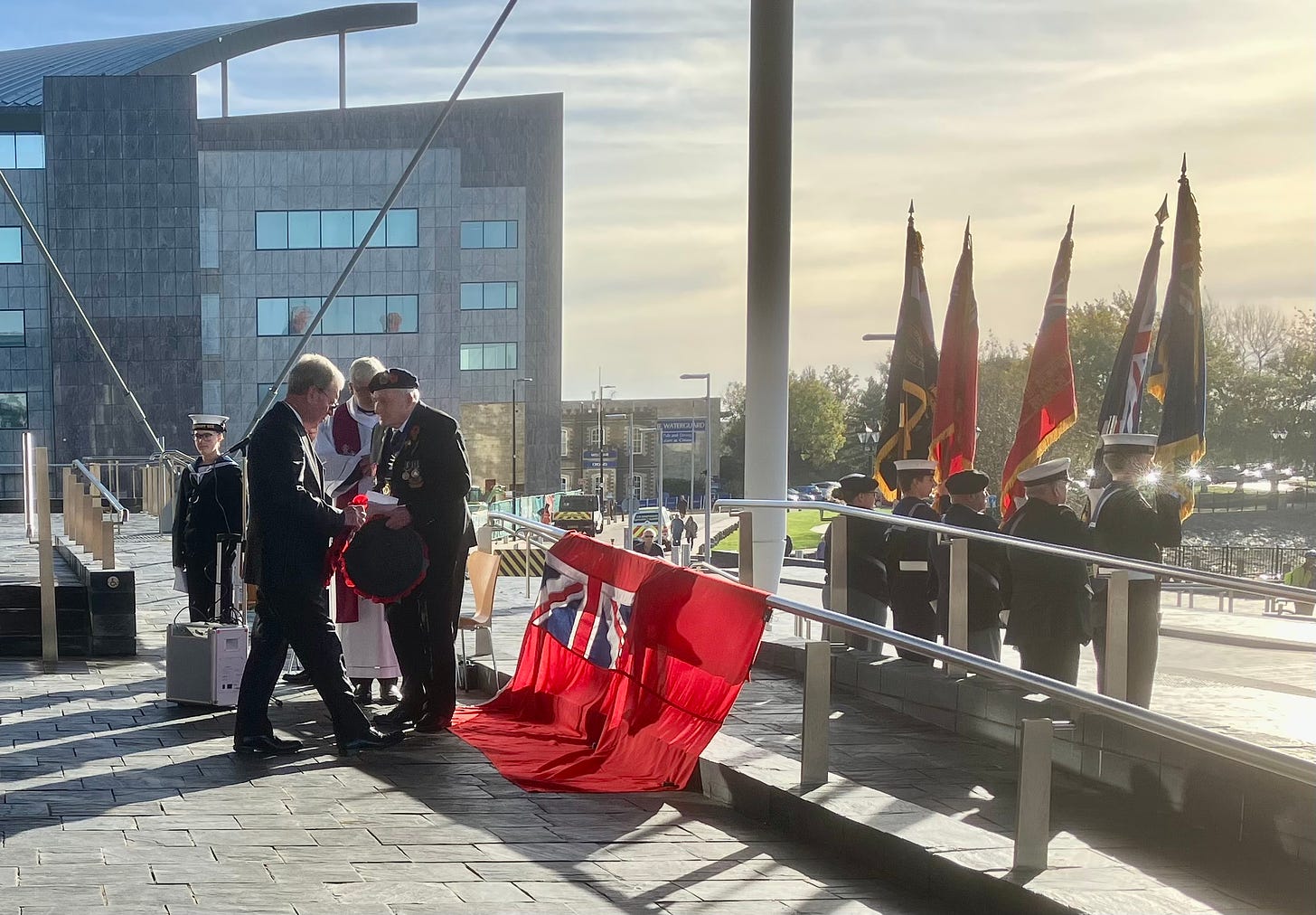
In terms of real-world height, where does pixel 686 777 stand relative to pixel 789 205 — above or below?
below

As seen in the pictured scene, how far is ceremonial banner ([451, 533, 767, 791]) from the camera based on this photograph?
245 inches

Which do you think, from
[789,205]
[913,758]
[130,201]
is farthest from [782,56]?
[130,201]

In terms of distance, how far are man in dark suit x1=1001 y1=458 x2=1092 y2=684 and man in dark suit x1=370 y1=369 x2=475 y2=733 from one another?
108 inches

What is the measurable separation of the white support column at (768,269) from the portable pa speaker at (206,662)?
3261mm

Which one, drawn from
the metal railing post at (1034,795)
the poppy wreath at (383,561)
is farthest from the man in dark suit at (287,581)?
the metal railing post at (1034,795)

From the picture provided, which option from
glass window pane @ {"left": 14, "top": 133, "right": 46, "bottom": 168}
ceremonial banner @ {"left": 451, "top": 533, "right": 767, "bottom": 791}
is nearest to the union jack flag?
ceremonial banner @ {"left": 451, "top": 533, "right": 767, "bottom": 791}

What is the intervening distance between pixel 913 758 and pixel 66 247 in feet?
209

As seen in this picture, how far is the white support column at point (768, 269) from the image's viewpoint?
974cm

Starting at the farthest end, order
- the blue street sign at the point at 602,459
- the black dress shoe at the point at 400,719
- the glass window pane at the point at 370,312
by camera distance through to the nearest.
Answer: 1. the blue street sign at the point at 602,459
2. the glass window pane at the point at 370,312
3. the black dress shoe at the point at 400,719

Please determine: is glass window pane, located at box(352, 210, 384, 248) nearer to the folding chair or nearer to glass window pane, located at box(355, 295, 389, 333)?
glass window pane, located at box(355, 295, 389, 333)

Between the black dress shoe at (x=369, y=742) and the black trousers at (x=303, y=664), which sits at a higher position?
the black trousers at (x=303, y=664)

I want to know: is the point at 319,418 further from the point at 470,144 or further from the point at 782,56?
the point at 470,144

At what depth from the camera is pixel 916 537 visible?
886 cm

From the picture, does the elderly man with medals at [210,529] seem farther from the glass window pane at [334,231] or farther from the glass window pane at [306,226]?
the glass window pane at [306,226]
